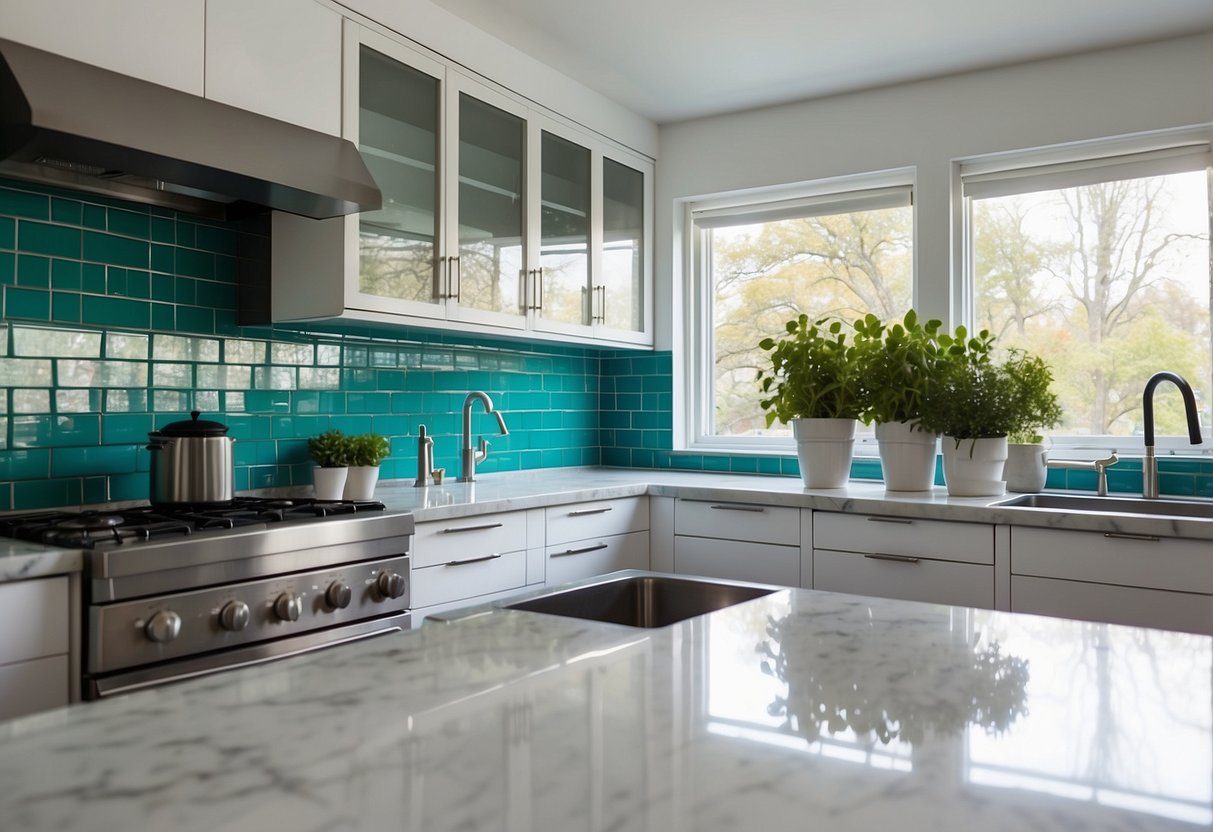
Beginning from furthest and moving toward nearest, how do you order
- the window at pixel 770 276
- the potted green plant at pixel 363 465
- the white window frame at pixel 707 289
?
the white window frame at pixel 707 289, the window at pixel 770 276, the potted green plant at pixel 363 465

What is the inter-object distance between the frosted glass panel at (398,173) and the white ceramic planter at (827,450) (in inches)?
54.9

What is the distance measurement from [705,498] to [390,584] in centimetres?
132

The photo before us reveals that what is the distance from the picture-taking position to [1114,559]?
2641 millimetres

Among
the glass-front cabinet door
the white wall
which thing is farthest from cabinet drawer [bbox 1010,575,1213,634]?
the glass-front cabinet door

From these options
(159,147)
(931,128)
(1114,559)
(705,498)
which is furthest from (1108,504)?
(159,147)

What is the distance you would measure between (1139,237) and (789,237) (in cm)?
133

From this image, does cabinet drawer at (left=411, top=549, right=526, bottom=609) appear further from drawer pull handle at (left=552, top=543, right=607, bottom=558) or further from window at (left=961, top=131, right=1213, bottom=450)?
window at (left=961, top=131, right=1213, bottom=450)

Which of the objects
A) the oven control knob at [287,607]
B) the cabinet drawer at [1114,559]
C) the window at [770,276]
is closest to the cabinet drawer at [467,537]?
the oven control knob at [287,607]

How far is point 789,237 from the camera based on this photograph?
13.7 feet

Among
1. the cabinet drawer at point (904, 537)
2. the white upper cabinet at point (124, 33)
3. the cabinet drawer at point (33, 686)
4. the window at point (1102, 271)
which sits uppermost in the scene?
the white upper cabinet at point (124, 33)

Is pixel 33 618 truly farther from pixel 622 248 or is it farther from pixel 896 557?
pixel 622 248

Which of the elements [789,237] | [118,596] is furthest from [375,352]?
[789,237]

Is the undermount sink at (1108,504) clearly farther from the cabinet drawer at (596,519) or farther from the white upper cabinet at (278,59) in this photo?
the white upper cabinet at (278,59)

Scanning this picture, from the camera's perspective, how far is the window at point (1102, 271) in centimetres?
331
